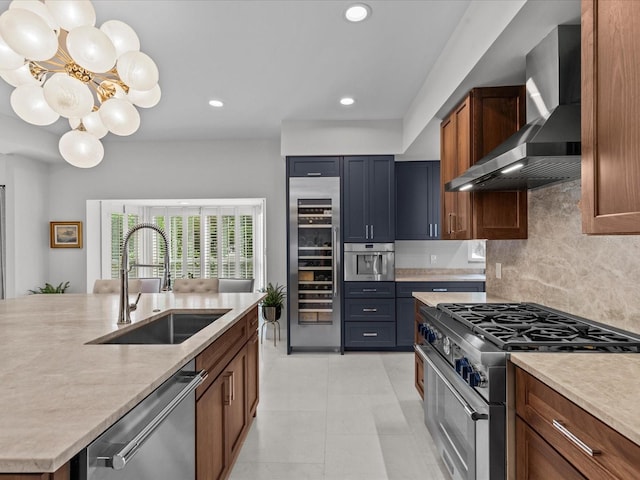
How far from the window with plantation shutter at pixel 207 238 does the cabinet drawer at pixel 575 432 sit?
4.66 meters

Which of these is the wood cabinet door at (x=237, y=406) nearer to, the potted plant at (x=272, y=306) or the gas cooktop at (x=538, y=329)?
the gas cooktop at (x=538, y=329)

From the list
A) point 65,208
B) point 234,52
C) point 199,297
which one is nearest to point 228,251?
point 65,208

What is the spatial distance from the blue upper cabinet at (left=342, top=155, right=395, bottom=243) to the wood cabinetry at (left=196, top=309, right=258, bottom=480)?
2328 mm

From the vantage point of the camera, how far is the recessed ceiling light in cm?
237

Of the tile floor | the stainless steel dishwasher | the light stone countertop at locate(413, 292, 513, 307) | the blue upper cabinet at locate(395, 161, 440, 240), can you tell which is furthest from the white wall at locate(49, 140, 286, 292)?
the stainless steel dishwasher

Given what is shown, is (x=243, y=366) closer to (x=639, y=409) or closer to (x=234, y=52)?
(x=639, y=409)

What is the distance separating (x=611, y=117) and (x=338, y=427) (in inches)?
95.6

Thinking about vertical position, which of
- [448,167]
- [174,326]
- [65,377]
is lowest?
[174,326]

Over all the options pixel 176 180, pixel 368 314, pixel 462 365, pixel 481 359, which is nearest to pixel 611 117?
pixel 481 359

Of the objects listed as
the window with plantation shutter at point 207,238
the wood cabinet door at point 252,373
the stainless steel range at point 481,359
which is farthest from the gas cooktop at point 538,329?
the window with plantation shutter at point 207,238

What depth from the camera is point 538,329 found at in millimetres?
1733

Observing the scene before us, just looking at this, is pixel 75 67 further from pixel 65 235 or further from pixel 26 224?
pixel 65 235

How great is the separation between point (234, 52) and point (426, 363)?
8.85ft

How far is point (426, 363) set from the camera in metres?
2.38
